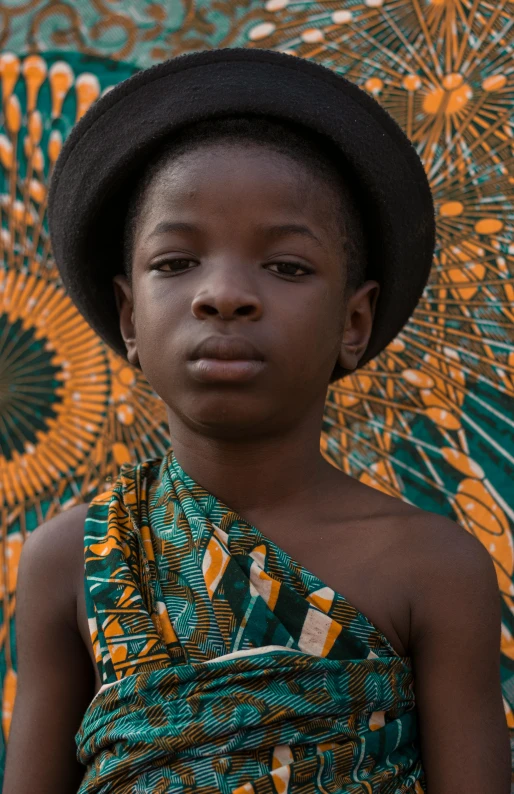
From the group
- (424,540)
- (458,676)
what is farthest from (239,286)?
(458,676)

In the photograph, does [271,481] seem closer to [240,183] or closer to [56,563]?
[56,563]

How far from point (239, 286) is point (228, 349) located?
0.29 ft

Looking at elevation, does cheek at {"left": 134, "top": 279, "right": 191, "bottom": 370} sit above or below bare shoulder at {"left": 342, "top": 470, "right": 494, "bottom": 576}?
above

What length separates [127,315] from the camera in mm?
1576

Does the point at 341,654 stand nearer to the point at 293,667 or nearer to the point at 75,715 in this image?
the point at 293,667

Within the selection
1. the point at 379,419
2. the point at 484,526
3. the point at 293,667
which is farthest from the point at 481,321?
the point at 293,667

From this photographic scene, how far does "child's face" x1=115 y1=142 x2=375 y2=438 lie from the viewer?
127 cm

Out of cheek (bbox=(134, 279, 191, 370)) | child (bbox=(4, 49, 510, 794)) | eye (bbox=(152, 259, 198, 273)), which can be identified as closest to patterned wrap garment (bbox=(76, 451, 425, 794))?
child (bbox=(4, 49, 510, 794))

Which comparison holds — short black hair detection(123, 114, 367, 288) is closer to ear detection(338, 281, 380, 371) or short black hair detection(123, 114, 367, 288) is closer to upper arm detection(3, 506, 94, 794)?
ear detection(338, 281, 380, 371)

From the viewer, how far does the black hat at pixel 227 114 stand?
1.39 metres

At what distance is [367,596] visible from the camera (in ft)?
4.46

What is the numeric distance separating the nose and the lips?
32mm

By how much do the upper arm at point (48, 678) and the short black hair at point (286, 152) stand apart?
1.73 feet

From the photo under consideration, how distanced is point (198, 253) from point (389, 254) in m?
0.37
